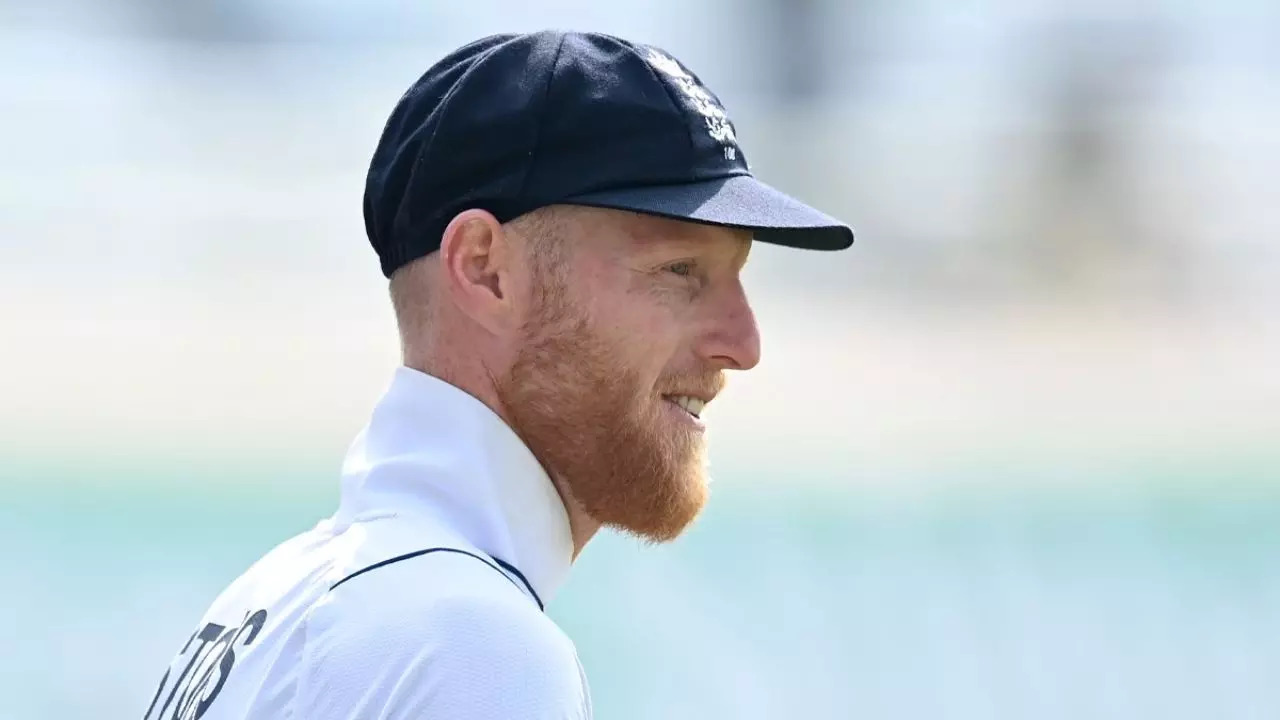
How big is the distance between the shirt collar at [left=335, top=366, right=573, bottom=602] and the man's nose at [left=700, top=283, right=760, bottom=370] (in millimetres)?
172

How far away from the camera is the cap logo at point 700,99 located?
1173 mm

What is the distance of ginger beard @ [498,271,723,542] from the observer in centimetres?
117

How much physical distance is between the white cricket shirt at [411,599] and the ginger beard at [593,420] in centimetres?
3

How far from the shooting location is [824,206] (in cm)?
746

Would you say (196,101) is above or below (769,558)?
above

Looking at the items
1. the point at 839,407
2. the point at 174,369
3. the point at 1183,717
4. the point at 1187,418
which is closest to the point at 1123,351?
the point at 1187,418

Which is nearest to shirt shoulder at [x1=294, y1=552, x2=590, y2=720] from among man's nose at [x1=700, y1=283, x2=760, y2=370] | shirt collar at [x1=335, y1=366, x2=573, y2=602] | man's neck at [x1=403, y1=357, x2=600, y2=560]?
shirt collar at [x1=335, y1=366, x2=573, y2=602]

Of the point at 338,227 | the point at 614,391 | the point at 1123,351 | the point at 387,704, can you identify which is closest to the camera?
the point at 387,704

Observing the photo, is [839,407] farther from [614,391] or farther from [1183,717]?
[614,391]

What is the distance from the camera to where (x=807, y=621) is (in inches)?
216

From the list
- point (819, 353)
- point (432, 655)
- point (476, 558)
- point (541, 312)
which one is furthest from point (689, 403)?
point (819, 353)

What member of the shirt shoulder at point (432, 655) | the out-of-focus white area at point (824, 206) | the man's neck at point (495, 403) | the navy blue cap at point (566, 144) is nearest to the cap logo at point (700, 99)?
the navy blue cap at point (566, 144)

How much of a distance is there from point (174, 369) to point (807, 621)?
105 inches

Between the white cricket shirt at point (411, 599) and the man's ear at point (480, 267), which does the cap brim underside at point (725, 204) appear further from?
the white cricket shirt at point (411, 599)
